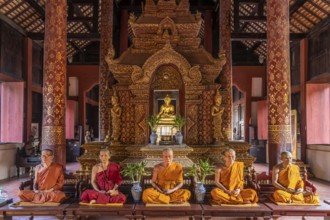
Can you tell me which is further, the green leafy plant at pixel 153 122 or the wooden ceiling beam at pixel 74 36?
the wooden ceiling beam at pixel 74 36

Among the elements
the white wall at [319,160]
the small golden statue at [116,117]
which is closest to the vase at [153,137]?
the small golden statue at [116,117]

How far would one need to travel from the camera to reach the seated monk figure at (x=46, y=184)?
266 inches

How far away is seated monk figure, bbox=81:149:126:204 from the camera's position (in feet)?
22.1

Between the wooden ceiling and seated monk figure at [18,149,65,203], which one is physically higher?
the wooden ceiling

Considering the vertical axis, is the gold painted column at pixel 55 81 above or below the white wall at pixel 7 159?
above

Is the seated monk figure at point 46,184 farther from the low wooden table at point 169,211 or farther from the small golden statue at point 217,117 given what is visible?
the small golden statue at point 217,117

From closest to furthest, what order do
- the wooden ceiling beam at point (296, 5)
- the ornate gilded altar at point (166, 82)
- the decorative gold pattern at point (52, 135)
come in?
the decorative gold pattern at point (52, 135) < the ornate gilded altar at point (166, 82) < the wooden ceiling beam at point (296, 5)

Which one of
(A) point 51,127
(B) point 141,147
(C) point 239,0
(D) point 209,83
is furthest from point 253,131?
(A) point 51,127

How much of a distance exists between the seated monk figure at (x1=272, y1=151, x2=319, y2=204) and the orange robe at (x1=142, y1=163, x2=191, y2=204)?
164 centimetres

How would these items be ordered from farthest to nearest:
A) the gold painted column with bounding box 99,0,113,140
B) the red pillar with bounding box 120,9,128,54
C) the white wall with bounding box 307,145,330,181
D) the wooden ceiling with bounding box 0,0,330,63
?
1. the red pillar with bounding box 120,9,128,54
2. the wooden ceiling with bounding box 0,0,330,63
3. the white wall with bounding box 307,145,330,181
4. the gold painted column with bounding box 99,0,113,140

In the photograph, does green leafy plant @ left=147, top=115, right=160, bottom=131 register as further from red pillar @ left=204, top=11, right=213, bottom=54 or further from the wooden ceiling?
red pillar @ left=204, top=11, right=213, bottom=54

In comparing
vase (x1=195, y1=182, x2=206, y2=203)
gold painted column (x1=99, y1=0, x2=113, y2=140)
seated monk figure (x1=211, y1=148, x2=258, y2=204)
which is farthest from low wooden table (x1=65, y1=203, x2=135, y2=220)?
gold painted column (x1=99, y1=0, x2=113, y2=140)

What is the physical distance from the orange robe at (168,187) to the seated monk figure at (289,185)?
1.64m

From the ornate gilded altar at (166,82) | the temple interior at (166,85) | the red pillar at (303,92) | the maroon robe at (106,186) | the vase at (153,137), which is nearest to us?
the maroon robe at (106,186)
